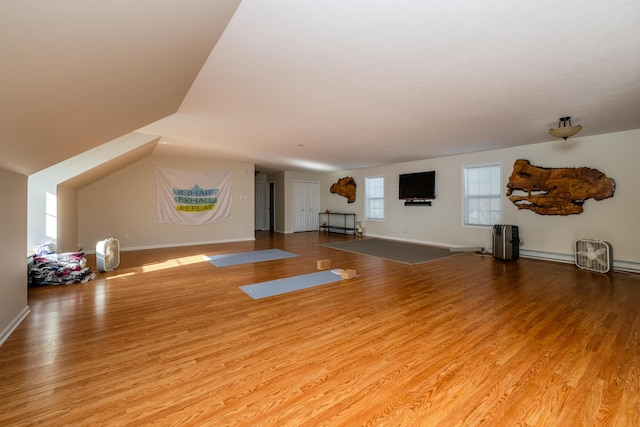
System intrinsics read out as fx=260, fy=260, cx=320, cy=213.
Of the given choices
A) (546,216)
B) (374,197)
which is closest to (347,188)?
(374,197)

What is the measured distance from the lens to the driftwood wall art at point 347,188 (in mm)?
9211

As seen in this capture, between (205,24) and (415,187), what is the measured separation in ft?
21.7

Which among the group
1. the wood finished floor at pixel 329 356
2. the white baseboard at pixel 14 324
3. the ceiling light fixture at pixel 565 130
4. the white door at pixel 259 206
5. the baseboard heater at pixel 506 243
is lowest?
the wood finished floor at pixel 329 356

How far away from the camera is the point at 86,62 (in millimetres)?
1357

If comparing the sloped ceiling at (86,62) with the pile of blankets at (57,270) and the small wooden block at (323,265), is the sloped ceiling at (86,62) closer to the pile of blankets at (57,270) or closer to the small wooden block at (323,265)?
the pile of blankets at (57,270)

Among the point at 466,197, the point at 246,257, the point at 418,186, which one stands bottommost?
the point at 246,257

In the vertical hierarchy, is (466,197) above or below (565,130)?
below

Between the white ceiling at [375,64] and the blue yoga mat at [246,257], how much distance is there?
7.93ft

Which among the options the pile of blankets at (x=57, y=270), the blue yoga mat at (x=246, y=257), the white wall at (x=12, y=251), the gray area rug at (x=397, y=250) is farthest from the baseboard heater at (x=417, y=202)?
the white wall at (x=12, y=251)

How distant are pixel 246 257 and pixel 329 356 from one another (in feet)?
12.7

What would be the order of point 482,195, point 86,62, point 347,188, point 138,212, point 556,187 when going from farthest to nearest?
point 347,188, point 138,212, point 482,195, point 556,187, point 86,62

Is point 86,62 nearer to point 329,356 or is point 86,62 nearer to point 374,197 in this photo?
point 329,356

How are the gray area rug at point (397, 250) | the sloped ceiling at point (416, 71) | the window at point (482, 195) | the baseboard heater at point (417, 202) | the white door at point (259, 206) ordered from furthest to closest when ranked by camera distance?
the white door at point (259, 206), the baseboard heater at point (417, 202), the window at point (482, 195), the gray area rug at point (397, 250), the sloped ceiling at point (416, 71)

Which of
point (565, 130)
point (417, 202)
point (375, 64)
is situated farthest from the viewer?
point (417, 202)
